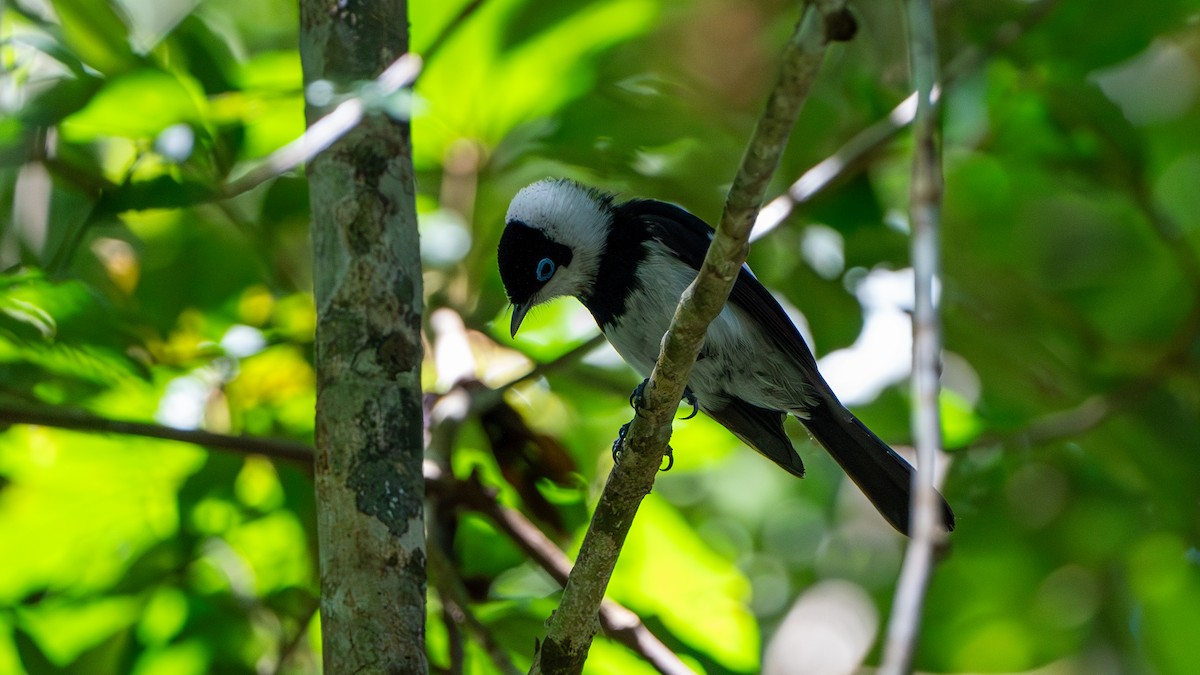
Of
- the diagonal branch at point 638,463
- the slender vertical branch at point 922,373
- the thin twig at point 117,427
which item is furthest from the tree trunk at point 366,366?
the slender vertical branch at point 922,373

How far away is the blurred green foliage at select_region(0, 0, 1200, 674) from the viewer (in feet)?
10.5

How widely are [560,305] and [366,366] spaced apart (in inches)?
88.5

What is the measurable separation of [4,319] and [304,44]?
1.02 m

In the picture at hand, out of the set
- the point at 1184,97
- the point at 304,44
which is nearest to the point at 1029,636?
the point at 1184,97

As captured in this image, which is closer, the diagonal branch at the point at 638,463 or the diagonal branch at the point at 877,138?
the diagonal branch at the point at 638,463

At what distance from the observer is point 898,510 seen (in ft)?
10.9

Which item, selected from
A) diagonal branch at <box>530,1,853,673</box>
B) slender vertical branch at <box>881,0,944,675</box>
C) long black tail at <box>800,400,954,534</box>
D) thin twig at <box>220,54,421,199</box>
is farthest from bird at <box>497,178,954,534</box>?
slender vertical branch at <box>881,0,944,675</box>

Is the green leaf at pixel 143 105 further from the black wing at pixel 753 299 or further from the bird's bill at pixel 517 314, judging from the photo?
the black wing at pixel 753 299

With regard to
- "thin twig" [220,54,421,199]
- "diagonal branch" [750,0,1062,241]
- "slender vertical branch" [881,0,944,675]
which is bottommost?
"slender vertical branch" [881,0,944,675]

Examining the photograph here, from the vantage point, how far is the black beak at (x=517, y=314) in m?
3.60

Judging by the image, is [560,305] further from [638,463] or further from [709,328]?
[638,463]

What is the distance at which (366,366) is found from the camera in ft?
7.94

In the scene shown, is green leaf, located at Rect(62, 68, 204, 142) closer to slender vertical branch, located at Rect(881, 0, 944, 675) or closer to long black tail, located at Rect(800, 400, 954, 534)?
long black tail, located at Rect(800, 400, 954, 534)

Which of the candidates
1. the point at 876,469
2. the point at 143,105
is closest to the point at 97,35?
the point at 143,105
